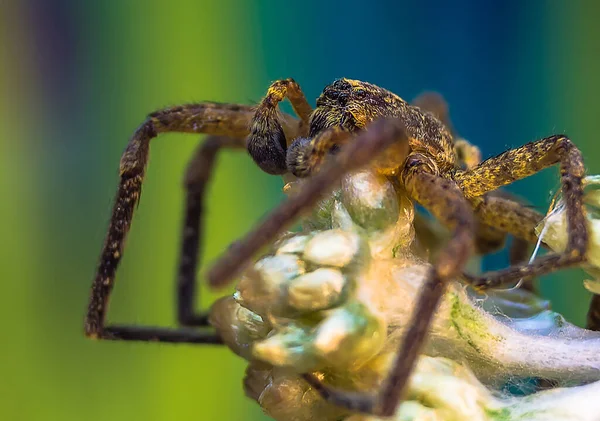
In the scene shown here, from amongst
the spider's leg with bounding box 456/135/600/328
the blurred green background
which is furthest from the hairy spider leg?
the blurred green background

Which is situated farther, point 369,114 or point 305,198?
point 369,114

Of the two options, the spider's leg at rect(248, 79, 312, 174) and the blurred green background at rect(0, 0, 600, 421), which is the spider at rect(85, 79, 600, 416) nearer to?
the spider's leg at rect(248, 79, 312, 174)

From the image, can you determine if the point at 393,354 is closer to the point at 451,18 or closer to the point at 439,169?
the point at 439,169

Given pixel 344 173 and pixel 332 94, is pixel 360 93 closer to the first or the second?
pixel 332 94

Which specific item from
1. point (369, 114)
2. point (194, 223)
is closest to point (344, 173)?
point (369, 114)

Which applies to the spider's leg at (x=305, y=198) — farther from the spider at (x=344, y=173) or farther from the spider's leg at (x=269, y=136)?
the spider's leg at (x=269, y=136)

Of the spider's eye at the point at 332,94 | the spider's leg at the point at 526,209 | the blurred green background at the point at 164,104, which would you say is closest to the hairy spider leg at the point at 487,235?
the spider's leg at the point at 526,209
